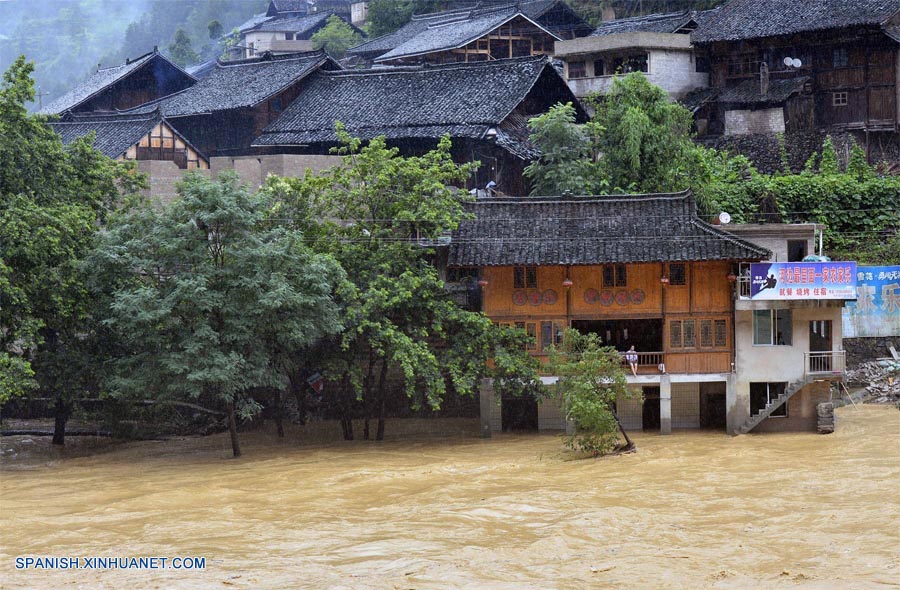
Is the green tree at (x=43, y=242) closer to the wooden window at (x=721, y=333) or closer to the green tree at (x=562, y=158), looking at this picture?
the green tree at (x=562, y=158)

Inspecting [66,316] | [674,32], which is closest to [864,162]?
[674,32]

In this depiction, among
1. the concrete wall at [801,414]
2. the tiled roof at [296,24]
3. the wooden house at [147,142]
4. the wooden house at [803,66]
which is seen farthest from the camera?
the tiled roof at [296,24]

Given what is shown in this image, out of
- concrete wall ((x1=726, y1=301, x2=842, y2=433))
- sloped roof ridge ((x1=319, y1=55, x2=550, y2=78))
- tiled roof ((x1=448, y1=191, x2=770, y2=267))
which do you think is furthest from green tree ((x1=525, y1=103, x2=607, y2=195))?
concrete wall ((x1=726, y1=301, x2=842, y2=433))

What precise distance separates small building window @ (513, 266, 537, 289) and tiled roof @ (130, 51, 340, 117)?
15926mm

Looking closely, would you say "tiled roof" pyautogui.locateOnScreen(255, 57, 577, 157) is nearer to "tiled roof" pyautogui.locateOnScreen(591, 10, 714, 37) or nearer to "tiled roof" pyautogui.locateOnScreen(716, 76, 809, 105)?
"tiled roof" pyautogui.locateOnScreen(716, 76, 809, 105)

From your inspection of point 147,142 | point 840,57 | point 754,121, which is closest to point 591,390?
point 754,121

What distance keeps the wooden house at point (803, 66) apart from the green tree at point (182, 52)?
36539 millimetres

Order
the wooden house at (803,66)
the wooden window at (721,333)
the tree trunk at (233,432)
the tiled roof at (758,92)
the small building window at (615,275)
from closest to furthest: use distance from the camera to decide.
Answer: the tree trunk at (233,432), the wooden window at (721,333), the small building window at (615,275), the wooden house at (803,66), the tiled roof at (758,92)

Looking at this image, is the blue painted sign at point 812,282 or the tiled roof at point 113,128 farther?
the tiled roof at point 113,128

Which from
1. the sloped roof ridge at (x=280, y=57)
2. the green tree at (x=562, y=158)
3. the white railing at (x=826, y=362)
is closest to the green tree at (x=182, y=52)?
the sloped roof ridge at (x=280, y=57)

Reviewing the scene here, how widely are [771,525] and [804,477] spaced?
3.69 m

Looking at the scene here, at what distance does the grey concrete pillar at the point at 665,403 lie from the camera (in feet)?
91.5

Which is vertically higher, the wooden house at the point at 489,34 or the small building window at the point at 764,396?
the wooden house at the point at 489,34

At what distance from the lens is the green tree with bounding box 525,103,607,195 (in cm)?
3347
